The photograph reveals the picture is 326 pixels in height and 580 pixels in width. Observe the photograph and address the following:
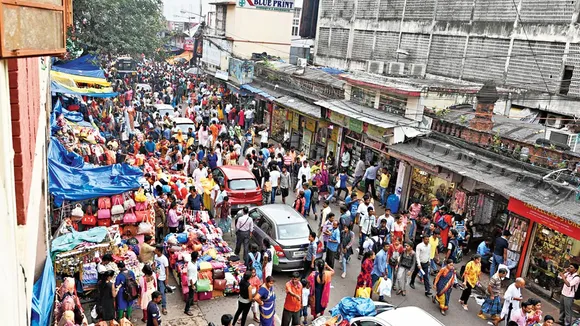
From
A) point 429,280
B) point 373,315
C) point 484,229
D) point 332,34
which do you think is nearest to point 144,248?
point 373,315

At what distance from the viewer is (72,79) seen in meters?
19.6

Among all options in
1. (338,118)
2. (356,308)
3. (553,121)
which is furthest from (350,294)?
(553,121)

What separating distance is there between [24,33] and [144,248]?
797cm

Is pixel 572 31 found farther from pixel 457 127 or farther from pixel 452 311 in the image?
pixel 452 311

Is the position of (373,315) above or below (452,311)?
above

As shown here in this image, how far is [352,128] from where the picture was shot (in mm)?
18922

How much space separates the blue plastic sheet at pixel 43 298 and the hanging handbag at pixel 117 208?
13.7 feet

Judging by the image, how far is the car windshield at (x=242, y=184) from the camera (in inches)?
617

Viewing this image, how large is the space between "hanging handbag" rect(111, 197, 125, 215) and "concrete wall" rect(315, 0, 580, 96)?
1529 centimetres

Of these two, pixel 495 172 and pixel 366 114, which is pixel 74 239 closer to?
pixel 495 172

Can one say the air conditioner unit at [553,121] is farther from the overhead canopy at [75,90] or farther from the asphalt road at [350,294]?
the overhead canopy at [75,90]

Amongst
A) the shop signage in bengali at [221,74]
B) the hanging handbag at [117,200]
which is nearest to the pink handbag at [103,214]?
the hanging handbag at [117,200]

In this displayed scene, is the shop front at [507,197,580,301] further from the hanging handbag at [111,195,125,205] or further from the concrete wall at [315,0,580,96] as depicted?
the hanging handbag at [111,195,125,205]

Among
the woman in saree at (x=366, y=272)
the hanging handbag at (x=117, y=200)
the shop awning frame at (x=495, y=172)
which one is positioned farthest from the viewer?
the hanging handbag at (x=117, y=200)
